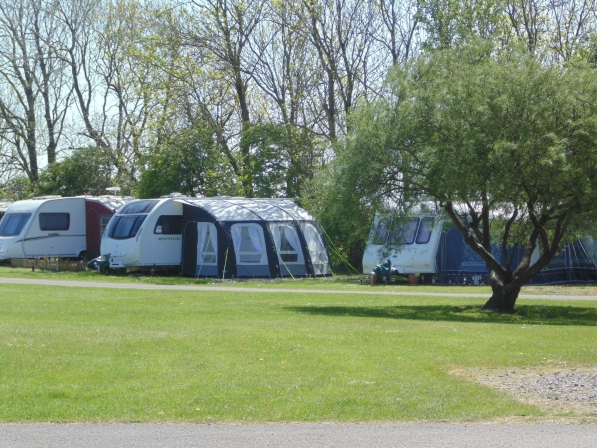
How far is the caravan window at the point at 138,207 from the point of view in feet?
96.0

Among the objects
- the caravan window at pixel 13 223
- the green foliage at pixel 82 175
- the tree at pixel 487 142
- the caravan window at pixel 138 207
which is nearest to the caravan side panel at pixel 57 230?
the caravan window at pixel 13 223

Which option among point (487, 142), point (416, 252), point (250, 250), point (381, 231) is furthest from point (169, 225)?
point (487, 142)

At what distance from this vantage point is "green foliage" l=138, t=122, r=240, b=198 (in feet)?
118

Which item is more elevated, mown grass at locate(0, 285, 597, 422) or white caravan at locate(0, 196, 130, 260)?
white caravan at locate(0, 196, 130, 260)

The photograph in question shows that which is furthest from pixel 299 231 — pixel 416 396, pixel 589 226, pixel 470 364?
pixel 416 396

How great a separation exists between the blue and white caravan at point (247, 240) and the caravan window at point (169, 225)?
0.28m

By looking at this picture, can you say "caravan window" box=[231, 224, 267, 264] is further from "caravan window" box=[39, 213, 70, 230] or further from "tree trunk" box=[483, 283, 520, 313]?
"tree trunk" box=[483, 283, 520, 313]

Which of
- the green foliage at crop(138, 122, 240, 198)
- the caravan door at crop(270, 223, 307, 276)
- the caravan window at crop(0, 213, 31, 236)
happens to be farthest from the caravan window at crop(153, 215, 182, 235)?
the caravan window at crop(0, 213, 31, 236)

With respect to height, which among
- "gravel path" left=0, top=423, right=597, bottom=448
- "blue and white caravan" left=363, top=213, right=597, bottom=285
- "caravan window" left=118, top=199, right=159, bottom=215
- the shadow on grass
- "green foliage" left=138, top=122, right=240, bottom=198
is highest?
"green foliage" left=138, top=122, right=240, bottom=198

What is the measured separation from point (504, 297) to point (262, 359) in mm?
9509

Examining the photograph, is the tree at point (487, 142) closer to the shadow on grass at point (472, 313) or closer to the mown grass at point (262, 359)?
the shadow on grass at point (472, 313)

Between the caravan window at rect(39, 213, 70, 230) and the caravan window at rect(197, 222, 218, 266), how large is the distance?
825 centimetres

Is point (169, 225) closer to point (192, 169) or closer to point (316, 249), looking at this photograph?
point (316, 249)

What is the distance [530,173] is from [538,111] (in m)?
1.28
